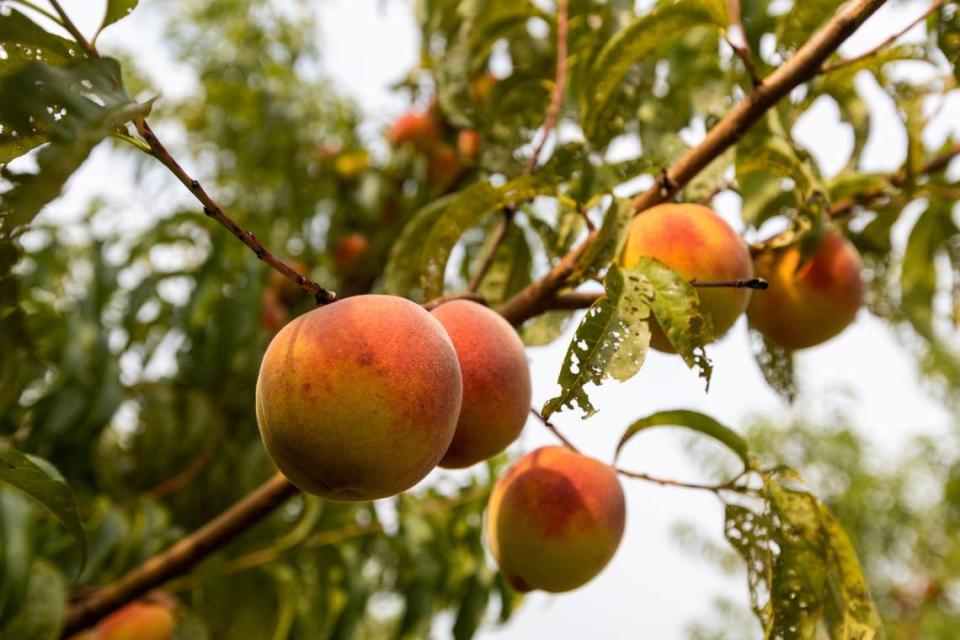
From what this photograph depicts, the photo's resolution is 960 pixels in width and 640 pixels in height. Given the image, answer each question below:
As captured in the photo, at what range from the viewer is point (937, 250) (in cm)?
182

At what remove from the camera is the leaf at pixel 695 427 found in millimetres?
1352

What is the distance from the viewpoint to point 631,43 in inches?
54.1

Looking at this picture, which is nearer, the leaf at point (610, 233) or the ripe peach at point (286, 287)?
the leaf at point (610, 233)

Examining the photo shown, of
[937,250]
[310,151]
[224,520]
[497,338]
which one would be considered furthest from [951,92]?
[310,151]

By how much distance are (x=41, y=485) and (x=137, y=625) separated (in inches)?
53.7

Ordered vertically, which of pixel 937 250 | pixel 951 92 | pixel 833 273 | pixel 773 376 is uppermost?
pixel 951 92

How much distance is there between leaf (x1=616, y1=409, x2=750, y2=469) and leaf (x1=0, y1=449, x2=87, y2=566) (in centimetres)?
84

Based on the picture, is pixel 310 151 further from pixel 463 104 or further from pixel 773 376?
pixel 773 376

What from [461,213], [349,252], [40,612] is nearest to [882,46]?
[461,213]

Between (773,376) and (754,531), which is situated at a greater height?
(773,376)

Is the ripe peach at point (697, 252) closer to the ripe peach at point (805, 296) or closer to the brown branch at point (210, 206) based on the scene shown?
the ripe peach at point (805, 296)

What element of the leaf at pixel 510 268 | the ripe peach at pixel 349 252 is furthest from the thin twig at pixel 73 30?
the ripe peach at pixel 349 252

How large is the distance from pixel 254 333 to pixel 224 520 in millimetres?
821

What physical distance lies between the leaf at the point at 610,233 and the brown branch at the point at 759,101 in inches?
4.6
